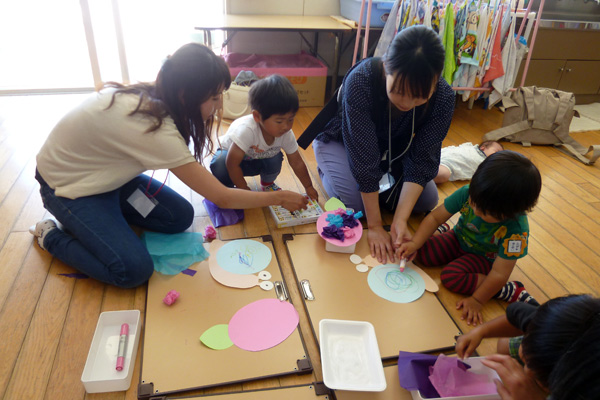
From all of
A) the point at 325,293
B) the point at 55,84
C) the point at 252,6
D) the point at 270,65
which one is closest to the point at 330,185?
the point at 325,293

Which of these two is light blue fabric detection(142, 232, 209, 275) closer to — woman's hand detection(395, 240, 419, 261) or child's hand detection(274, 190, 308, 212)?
child's hand detection(274, 190, 308, 212)

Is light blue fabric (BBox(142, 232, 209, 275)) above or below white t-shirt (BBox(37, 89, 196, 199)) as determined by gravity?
below

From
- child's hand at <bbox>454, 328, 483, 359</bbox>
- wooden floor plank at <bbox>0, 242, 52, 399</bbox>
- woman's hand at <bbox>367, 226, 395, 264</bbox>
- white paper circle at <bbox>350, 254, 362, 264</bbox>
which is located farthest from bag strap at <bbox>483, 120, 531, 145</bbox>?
wooden floor plank at <bbox>0, 242, 52, 399</bbox>

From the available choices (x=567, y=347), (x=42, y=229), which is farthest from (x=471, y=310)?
(x=42, y=229)

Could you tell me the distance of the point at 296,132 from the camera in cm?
254

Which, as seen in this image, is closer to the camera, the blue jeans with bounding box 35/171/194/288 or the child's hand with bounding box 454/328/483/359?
the child's hand with bounding box 454/328/483/359

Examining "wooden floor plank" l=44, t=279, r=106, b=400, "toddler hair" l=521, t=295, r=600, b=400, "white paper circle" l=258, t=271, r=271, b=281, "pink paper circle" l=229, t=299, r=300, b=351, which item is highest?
"toddler hair" l=521, t=295, r=600, b=400

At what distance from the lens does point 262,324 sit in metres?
1.20

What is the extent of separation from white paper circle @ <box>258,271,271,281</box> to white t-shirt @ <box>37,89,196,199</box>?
0.45 metres

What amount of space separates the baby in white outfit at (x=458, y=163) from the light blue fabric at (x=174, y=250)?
1259 millimetres

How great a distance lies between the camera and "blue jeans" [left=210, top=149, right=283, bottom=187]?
5.77 ft

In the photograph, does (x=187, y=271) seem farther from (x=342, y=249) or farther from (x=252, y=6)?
(x=252, y=6)

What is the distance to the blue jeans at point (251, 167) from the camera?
5.77 ft

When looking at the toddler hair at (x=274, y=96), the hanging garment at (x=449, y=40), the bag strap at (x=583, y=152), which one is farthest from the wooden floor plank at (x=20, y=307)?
the bag strap at (x=583, y=152)
